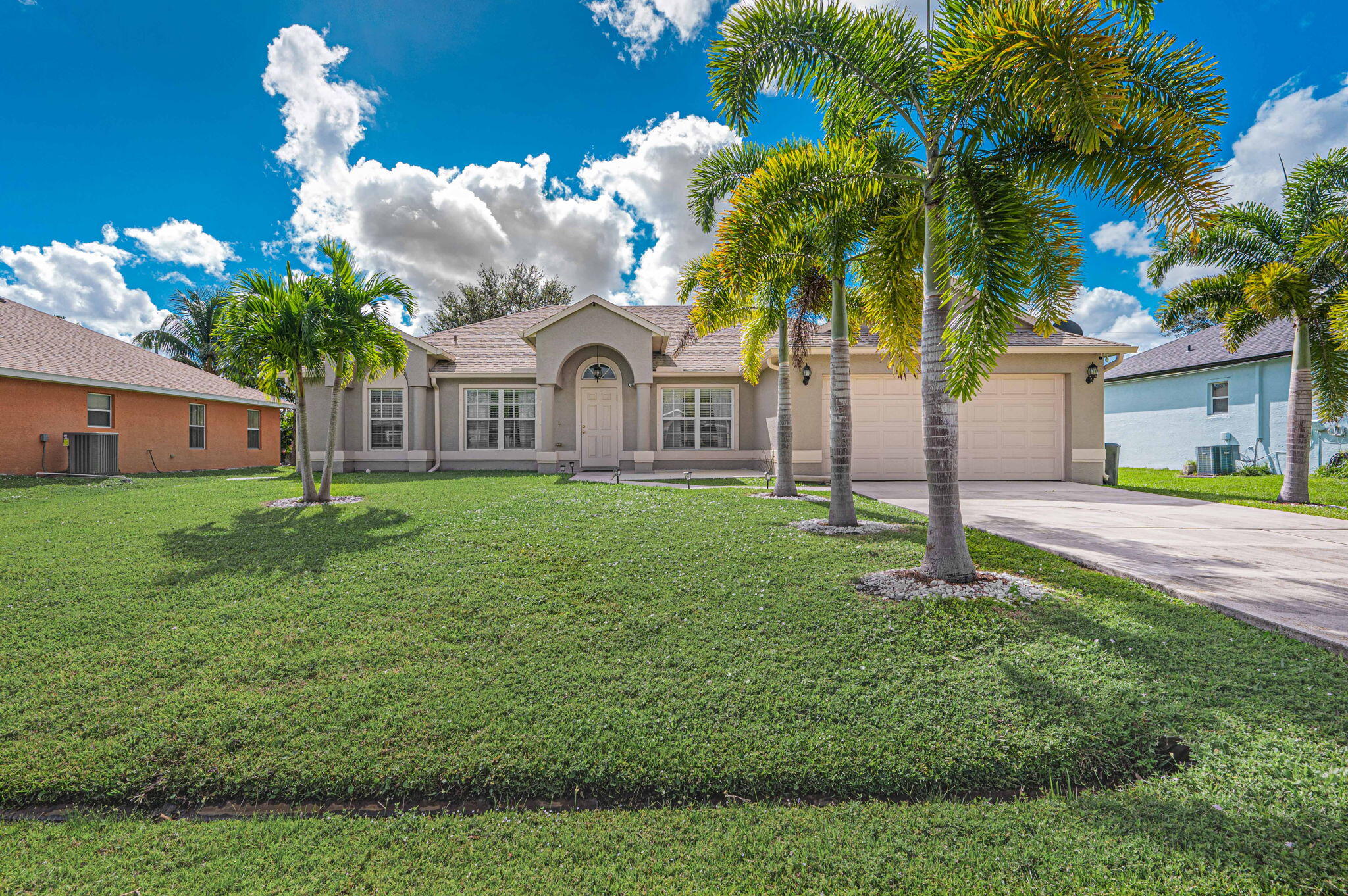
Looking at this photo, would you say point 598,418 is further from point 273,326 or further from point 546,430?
point 273,326

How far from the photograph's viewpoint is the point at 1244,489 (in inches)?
518

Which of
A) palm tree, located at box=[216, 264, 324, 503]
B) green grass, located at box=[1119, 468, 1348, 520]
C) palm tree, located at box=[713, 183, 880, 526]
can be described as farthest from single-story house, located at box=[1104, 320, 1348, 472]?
palm tree, located at box=[216, 264, 324, 503]

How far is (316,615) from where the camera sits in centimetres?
439

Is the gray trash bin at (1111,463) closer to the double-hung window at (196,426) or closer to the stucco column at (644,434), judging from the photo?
the stucco column at (644,434)

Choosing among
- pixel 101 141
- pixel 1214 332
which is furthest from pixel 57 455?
pixel 1214 332

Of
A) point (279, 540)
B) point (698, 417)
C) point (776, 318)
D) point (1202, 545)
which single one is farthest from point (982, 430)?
point (279, 540)

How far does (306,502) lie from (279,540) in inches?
136

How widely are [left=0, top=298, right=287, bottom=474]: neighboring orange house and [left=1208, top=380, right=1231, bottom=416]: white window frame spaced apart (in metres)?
32.0

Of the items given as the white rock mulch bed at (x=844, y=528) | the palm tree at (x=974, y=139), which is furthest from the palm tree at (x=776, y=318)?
the white rock mulch bed at (x=844, y=528)

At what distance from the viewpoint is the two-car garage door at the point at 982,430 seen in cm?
1302

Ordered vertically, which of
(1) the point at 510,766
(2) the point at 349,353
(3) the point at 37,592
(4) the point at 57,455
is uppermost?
(2) the point at 349,353

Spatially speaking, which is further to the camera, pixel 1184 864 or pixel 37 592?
pixel 37 592

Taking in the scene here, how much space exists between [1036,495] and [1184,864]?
10.2 meters

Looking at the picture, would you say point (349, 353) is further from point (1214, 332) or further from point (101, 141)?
point (1214, 332)
